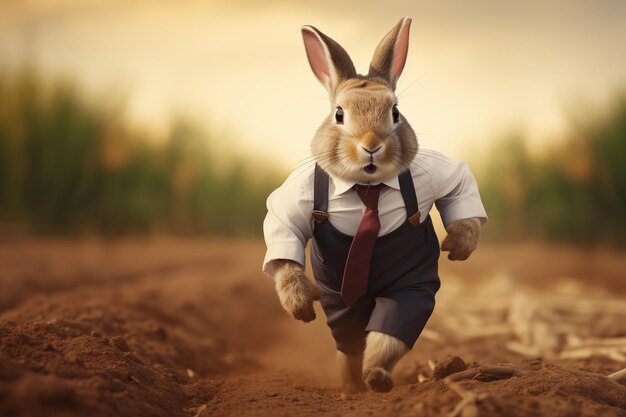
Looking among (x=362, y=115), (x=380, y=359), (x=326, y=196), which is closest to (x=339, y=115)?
(x=362, y=115)

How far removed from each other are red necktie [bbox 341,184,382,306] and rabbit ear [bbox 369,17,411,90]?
672mm

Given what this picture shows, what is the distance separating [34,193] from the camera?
991cm

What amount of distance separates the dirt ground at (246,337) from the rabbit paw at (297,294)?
0.44 meters

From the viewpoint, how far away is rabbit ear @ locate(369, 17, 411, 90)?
3.82 metres

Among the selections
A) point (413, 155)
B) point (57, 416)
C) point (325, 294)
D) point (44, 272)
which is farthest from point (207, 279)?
point (57, 416)

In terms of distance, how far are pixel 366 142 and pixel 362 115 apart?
0.57ft

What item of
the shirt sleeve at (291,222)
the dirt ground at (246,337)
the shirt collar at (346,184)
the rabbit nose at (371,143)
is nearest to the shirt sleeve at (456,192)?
the shirt collar at (346,184)

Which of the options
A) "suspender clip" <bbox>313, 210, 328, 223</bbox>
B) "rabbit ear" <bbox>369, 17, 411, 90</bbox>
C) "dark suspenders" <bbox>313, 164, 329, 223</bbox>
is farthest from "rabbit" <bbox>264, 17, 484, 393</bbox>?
"suspender clip" <bbox>313, 210, 328, 223</bbox>

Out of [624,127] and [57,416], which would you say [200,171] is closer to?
[624,127]

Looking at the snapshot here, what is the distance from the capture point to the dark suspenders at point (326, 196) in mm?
3680

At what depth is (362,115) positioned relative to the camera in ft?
11.5

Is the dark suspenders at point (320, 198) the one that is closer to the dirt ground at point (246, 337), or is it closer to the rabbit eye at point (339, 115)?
the rabbit eye at point (339, 115)

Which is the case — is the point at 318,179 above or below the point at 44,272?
above

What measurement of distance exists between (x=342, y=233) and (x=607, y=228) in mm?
7620
